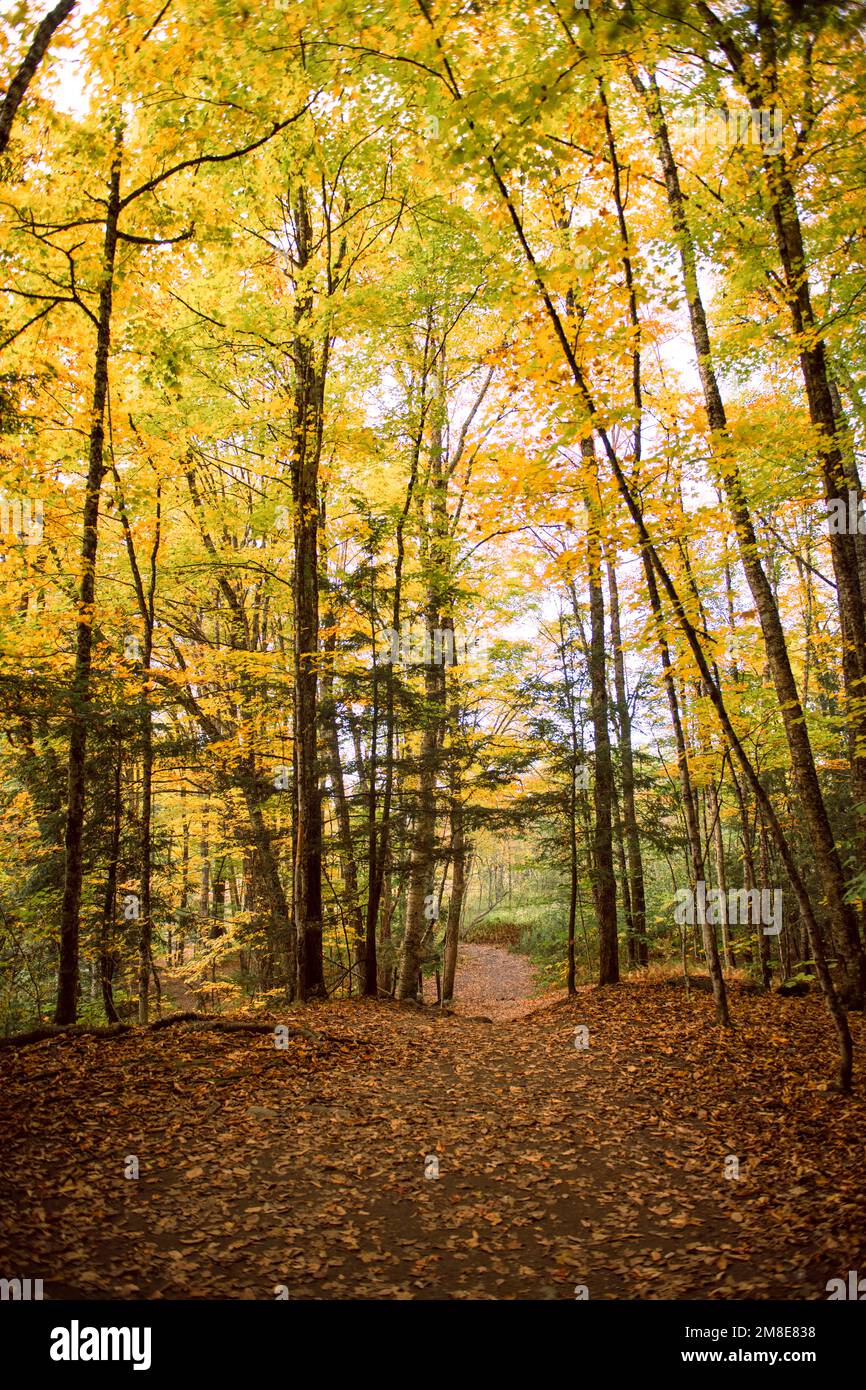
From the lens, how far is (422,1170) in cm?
525

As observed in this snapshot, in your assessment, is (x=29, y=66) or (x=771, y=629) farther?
(x=771, y=629)

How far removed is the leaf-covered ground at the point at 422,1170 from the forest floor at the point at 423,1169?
0.06ft

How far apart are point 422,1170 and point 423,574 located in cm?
887

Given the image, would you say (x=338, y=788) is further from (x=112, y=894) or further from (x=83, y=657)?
(x=83, y=657)

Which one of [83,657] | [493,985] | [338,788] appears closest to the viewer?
[83,657]

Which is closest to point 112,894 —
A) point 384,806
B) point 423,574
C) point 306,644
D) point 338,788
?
point 338,788

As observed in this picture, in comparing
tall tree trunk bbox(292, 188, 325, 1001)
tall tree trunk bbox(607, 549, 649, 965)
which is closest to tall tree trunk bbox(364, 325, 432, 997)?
tall tree trunk bbox(292, 188, 325, 1001)

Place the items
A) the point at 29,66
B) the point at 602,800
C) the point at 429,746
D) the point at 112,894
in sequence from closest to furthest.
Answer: the point at 29,66
the point at 112,894
the point at 602,800
the point at 429,746

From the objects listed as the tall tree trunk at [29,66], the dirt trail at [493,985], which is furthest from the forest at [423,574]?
the dirt trail at [493,985]

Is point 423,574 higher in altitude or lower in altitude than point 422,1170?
higher

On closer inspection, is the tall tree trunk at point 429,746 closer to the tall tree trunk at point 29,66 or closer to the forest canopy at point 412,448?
the forest canopy at point 412,448

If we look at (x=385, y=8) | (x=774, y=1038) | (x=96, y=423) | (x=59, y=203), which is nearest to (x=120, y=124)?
(x=59, y=203)

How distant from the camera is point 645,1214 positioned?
4566 millimetres
